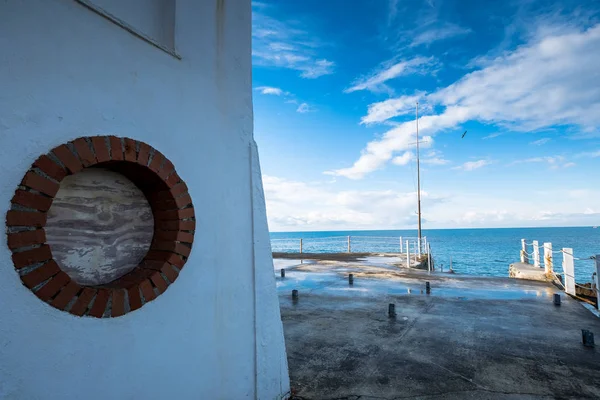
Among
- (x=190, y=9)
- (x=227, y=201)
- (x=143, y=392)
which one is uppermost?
(x=190, y=9)

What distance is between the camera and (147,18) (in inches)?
105

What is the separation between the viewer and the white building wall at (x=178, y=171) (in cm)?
176

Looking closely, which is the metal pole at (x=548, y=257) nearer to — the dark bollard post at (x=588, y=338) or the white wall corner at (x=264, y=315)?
the dark bollard post at (x=588, y=338)

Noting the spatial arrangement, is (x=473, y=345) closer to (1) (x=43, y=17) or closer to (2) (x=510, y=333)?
(2) (x=510, y=333)

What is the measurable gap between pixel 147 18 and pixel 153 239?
194 centimetres

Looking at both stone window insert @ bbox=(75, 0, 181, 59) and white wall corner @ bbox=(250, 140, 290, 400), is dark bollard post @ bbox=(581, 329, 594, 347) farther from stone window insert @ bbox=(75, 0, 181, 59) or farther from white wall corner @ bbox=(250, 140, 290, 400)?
stone window insert @ bbox=(75, 0, 181, 59)

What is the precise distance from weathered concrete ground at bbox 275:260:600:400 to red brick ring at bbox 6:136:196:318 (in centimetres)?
231

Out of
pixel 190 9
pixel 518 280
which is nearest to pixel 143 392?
pixel 190 9

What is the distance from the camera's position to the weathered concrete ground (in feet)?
11.6

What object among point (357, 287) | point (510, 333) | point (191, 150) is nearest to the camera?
point (191, 150)

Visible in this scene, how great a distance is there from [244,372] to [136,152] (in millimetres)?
2284

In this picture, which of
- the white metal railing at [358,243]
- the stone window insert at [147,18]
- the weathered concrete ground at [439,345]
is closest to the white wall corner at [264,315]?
the weathered concrete ground at [439,345]

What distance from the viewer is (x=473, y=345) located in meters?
4.76

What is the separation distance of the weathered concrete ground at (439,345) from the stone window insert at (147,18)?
3885 mm
